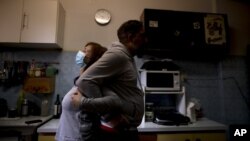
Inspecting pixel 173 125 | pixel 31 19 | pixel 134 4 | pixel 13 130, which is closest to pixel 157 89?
pixel 173 125

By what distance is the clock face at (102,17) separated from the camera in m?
2.45

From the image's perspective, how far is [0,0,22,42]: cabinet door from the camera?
2.05m

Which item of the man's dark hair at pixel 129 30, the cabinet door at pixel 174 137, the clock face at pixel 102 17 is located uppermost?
the clock face at pixel 102 17

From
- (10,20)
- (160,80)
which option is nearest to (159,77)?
(160,80)

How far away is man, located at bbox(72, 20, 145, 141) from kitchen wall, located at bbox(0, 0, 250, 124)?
138 centimetres

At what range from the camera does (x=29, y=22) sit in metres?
2.09

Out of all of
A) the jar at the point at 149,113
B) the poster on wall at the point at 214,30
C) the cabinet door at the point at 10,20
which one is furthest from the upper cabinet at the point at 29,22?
the poster on wall at the point at 214,30

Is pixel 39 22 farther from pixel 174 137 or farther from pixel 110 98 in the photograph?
pixel 174 137

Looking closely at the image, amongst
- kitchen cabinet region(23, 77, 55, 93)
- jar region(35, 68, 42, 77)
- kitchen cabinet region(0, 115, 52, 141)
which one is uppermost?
jar region(35, 68, 42, 77)

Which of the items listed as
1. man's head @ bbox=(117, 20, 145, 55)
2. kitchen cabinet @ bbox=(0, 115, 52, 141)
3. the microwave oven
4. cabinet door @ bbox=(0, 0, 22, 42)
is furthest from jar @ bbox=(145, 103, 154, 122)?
cabinet door @ bbox=(0, 0, 22, 42)

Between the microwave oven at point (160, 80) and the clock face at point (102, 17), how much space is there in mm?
813

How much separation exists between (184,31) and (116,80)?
1.55 metres

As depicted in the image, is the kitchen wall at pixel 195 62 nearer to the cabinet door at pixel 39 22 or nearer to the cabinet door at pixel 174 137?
the cabinet door at pixel 39 22

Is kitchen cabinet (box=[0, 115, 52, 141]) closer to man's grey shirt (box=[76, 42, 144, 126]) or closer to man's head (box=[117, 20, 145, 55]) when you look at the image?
man's grey shirt (box=[76, 42, 144, 126])
